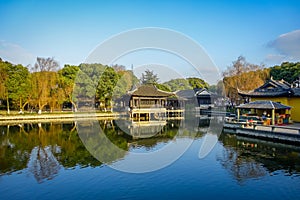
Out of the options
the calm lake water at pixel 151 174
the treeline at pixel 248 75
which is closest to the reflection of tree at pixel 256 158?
the calm lake water at pixel 151 174

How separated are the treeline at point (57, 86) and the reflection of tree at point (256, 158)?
2492cm

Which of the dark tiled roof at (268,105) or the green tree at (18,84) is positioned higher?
the green tree at (18,84)

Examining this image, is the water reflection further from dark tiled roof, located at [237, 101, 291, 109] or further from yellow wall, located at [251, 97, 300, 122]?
yellow wall, located at [251, 97, 300, 122]

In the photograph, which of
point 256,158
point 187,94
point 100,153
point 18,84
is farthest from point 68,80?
point 256,158

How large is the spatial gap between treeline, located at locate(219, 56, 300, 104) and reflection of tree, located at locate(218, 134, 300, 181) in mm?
20612

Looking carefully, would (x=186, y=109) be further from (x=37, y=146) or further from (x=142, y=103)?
(x=37, y=146)

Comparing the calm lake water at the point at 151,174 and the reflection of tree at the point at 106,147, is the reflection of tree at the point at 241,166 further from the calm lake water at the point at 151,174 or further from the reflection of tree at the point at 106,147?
the reflection of tree at the point at 106,147

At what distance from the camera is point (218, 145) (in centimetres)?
1502

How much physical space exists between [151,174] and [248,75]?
29.6 m

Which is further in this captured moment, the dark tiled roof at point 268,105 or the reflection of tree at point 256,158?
the dark tiled roof at point 268,105

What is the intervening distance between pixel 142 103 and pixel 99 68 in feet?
42.2

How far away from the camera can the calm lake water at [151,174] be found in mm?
7641

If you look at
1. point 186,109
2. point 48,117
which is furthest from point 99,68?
point 186,109

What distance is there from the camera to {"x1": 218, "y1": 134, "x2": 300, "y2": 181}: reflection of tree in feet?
31.8
